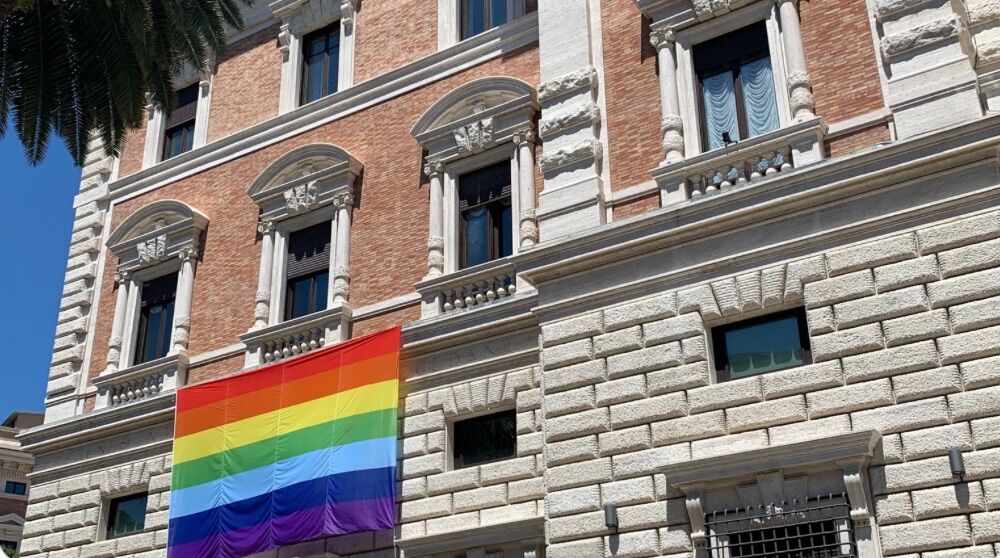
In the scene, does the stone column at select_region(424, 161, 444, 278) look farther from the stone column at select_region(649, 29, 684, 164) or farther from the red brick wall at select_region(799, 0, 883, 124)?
the red brick wall at select_region(799, 0, 883, 124)

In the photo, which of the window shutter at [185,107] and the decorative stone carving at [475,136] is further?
the window shutter at [185,107]

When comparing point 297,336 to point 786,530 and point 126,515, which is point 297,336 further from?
point 786,530

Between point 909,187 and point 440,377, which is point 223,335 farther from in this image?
point 909,187

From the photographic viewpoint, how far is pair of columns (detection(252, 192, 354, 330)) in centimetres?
1795

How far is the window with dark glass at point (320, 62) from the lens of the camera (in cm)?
2055

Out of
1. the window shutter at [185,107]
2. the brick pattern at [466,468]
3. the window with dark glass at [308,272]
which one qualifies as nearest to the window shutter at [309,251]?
the window with dark glass at [308,272]

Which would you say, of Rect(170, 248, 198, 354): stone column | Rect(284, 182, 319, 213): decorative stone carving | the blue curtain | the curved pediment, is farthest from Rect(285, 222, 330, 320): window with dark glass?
the blue curtain

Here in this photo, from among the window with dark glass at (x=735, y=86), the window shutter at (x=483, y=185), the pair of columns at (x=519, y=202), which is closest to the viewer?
the window with dark glass at (x=735, y=86)

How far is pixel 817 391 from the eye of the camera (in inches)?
482

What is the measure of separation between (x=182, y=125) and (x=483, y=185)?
8.36 m

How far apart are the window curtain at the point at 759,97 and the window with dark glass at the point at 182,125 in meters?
12.1

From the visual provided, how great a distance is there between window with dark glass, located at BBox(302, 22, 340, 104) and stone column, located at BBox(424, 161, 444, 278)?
3.67 meters

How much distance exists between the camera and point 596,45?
53.5 ft

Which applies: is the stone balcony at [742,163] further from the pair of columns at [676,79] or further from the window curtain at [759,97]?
the window curtain at [759,97]
